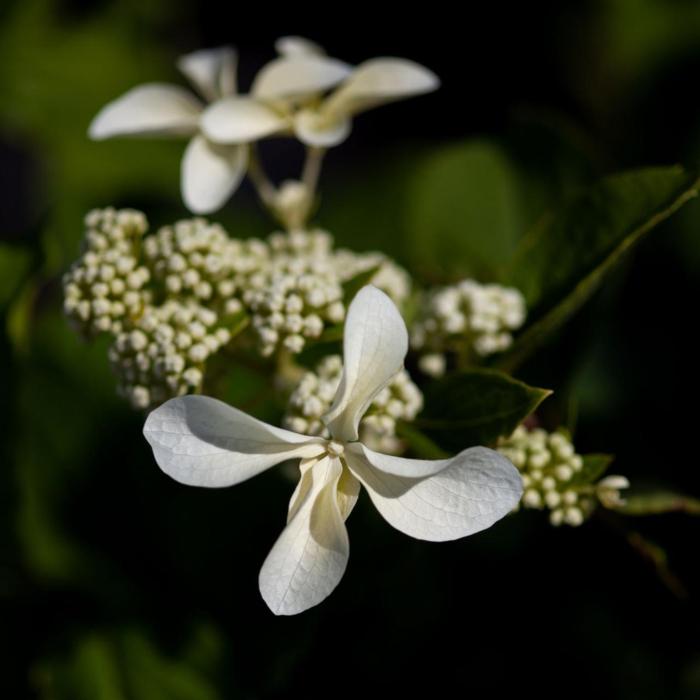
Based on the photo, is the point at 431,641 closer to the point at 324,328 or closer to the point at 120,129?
the point at 324,328

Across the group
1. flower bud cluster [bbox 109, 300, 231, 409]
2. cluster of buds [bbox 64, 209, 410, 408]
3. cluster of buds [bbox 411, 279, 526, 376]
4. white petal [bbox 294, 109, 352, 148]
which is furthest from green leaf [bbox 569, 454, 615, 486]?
white petal [bbox 294, 109, 352, 148]

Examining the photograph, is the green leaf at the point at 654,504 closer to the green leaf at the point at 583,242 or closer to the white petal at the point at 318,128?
the green leaf at the point at 583,242

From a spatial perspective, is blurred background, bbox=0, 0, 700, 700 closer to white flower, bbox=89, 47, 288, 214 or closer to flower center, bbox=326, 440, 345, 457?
white flower, bbox=89, 47, 288, 214

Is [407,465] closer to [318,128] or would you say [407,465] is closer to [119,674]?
[318,128]

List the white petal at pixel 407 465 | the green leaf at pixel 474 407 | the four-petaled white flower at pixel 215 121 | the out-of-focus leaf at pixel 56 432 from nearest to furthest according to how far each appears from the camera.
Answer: the white petal at pixel 407 465 < the green leaf at pixel 474 407 < the four-petaled white flower at pixel 215 121 < the out-of-focus leaf at pixel 56 432

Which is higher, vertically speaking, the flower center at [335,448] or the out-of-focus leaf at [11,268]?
the flower center at [335,448]

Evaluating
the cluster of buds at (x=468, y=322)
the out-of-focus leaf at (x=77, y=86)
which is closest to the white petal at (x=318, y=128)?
the cluster of buds at (x=468, y=322)

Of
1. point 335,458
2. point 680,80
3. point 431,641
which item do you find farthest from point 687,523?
point 680,80
